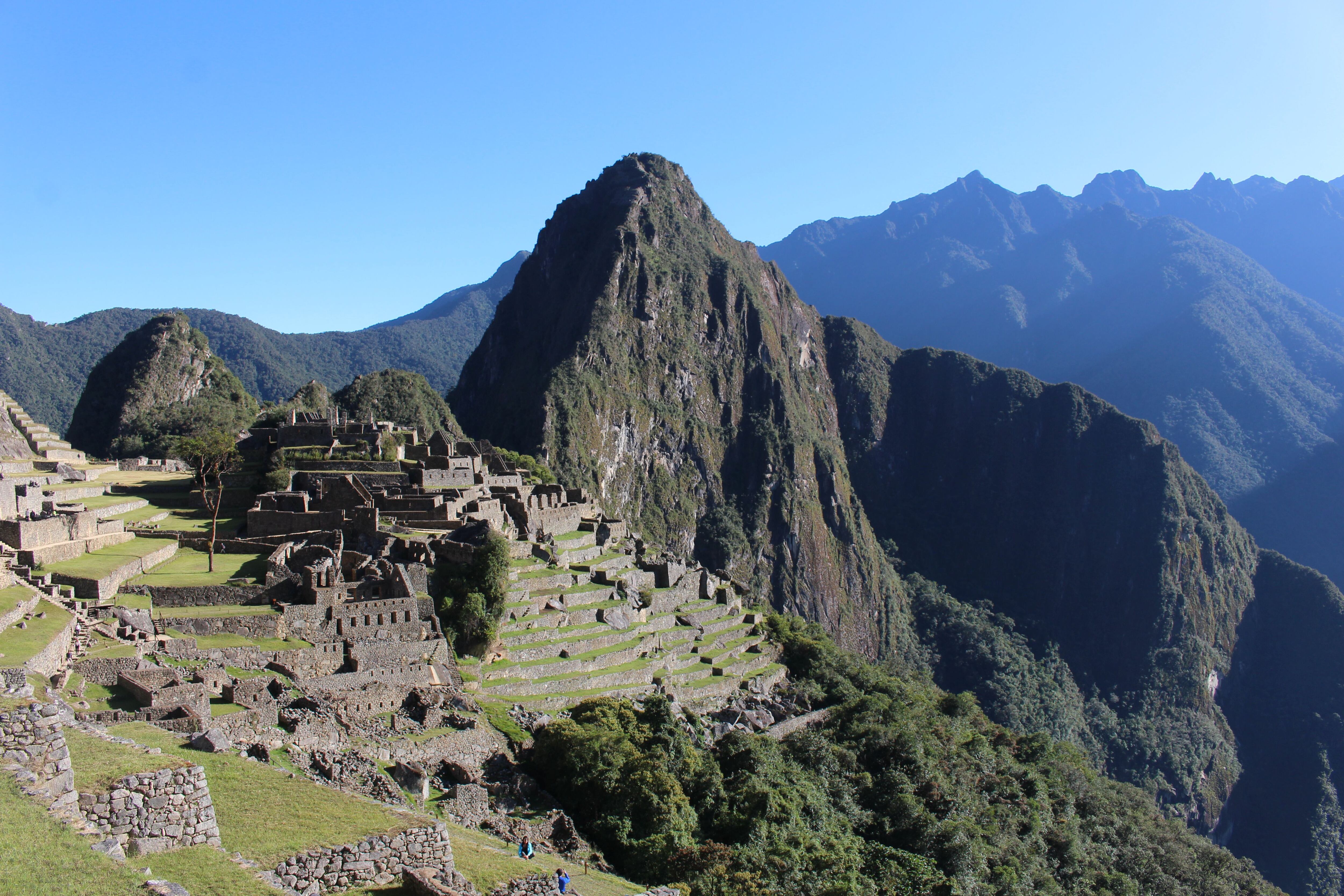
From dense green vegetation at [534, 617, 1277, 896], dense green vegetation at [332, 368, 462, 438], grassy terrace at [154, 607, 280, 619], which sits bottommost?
dense green vegetation at [534, 617, 1277, 896]

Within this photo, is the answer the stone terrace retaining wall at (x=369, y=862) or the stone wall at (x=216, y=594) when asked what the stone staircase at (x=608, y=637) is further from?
the stone terrace retaining wall at (x=369, y=862)

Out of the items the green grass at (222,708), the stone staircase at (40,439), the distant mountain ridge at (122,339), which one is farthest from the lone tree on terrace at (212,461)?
the distant mountain ridge at (122,339)

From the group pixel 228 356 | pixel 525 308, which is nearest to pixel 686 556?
pixel 525 308

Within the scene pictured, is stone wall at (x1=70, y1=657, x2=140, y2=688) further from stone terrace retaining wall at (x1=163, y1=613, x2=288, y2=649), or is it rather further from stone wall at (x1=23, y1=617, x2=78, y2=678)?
stone terrace retaining wall at (x1=163, y1=613, x2=288, y2=649)

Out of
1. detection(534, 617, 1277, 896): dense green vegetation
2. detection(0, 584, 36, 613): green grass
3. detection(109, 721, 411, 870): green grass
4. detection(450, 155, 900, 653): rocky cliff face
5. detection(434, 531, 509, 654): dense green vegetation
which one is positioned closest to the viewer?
detection(109, 721, 411, 870): green grass

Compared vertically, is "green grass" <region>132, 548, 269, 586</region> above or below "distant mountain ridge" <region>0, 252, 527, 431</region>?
below

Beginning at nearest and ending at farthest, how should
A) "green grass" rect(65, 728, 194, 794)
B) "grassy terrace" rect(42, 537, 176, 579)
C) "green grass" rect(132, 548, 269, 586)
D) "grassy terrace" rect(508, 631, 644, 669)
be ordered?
1. "green grass" rect(65, 728, 194, 794)
2. "grassy terrace" rect(42, 537, 176, 579)
3. "green grass" rect(132, 548, 269, 586)
4. "grassy terrace" rect(508, 631, 644, 669)

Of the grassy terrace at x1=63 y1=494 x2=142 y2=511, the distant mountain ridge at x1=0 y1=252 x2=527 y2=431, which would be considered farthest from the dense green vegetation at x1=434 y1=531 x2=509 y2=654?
the distant mountain ridge at x1=0 y1=252 x2=527 y2=431
